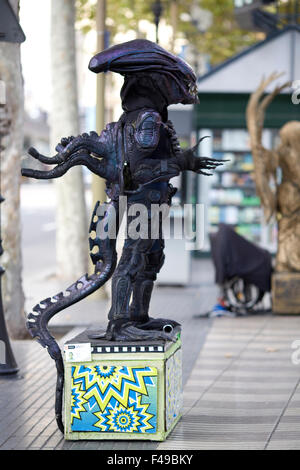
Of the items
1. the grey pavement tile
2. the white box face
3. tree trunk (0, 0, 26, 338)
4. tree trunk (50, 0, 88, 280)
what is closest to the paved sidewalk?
the grey pavement tile

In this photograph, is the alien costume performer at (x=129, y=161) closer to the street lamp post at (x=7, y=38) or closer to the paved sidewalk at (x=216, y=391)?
the paved sidewalk at (x=216, y=391)

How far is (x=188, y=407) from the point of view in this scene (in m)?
7.73

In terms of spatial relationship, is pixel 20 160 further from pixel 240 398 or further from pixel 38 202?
pixel 38 202

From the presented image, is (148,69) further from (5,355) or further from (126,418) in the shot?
(5,355)

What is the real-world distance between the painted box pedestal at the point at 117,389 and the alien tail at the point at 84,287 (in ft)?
0.79

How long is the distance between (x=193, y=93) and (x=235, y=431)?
2.44 metres

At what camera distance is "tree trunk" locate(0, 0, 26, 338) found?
34.8ft

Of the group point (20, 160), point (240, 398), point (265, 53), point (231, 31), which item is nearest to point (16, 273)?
point (20, 160)

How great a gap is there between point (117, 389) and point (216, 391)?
6.72ft

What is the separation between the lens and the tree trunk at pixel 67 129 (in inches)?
648

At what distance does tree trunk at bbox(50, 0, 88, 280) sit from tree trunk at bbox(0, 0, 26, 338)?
5.75 meters

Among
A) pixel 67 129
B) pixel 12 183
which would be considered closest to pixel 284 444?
pixel 12 183

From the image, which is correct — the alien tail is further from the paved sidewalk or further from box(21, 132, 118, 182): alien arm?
the paved sidewalk

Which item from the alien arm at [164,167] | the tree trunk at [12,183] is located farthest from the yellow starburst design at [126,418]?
the tree trunk at [12,183]
